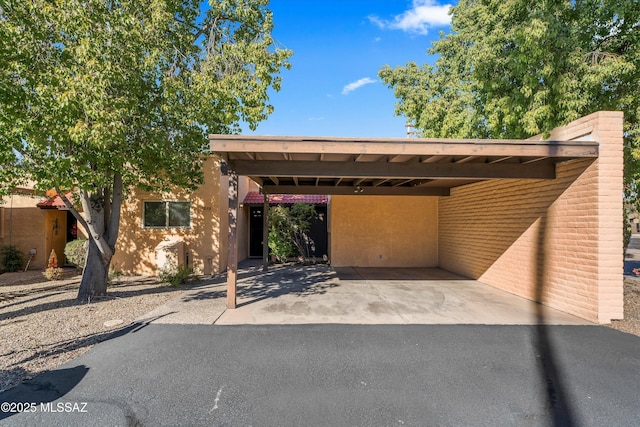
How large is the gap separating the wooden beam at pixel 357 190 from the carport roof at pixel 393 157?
136 centimetres

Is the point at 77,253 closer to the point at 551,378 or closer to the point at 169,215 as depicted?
the point at 169,215

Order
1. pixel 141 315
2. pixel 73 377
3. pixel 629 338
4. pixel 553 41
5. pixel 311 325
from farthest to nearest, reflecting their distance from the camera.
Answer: pixel 553 41
pixel 141 315
pixel 311 325
pixel 629 338
pixel 73 377

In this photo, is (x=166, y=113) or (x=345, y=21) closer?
(x=166, y=113)

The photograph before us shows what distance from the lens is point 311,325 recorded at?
511 cm

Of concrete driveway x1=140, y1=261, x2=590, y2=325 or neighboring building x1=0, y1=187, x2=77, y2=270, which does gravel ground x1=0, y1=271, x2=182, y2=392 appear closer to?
concrete driveway x1=140, y1=261, x2=590, y2=325

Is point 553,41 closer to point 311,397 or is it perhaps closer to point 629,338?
point 629,338

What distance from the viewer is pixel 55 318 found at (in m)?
5.41

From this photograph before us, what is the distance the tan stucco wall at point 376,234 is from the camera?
39.7ft

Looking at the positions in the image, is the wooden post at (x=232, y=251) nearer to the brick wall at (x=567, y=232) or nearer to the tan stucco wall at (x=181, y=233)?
the tan stucco wall at (x=181, y=233)

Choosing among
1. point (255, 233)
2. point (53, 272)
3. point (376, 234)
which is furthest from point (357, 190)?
point (53, 272)

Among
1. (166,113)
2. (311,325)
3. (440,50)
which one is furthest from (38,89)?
(440,50)

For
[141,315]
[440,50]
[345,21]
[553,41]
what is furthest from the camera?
[440,50]

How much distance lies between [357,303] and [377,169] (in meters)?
2.82

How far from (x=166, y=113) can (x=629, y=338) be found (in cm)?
944
